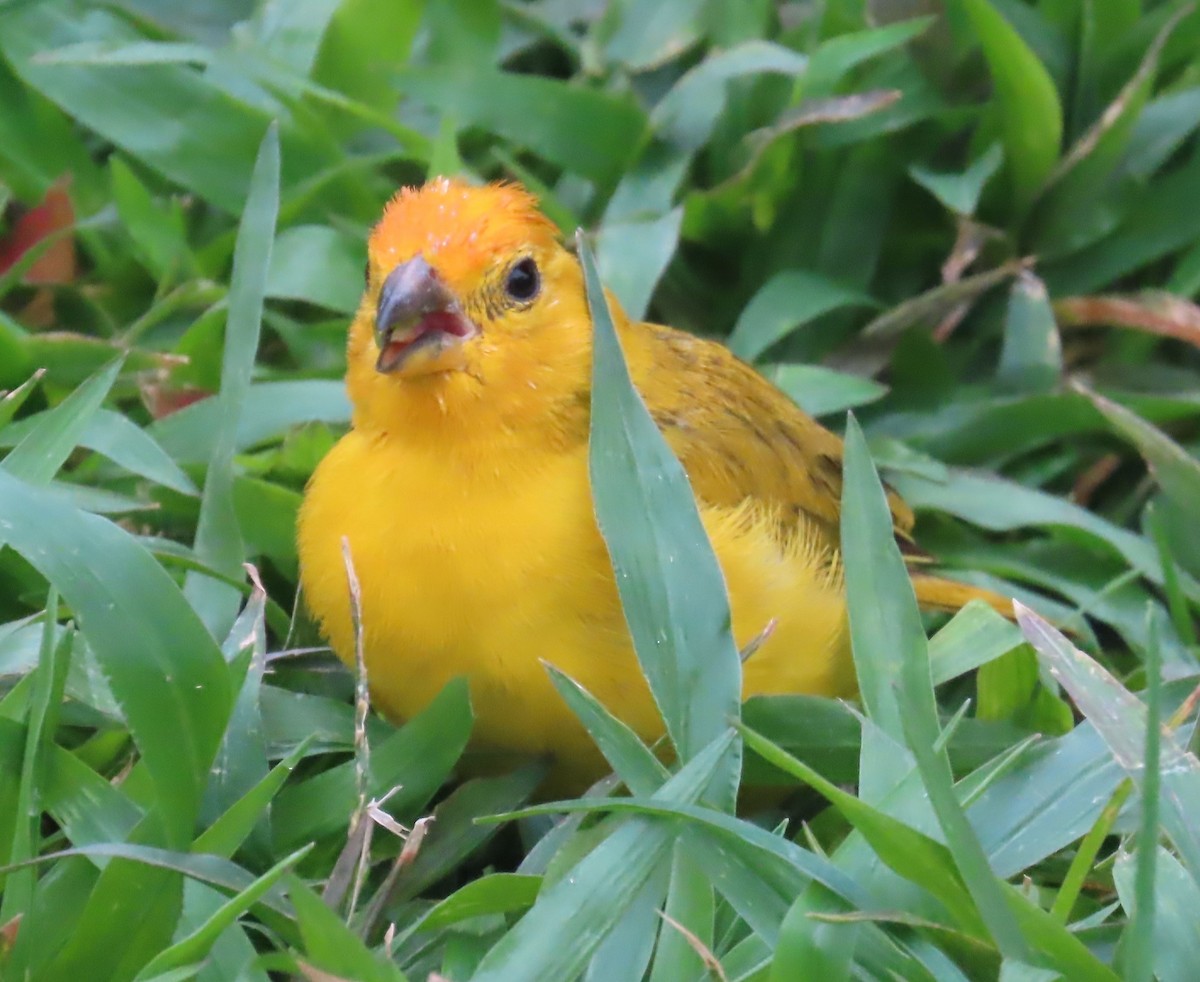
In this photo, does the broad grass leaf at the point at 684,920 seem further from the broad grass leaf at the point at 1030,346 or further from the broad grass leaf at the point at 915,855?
the broad grass leaf at the point at 1030,346

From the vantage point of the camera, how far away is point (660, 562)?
1552mm

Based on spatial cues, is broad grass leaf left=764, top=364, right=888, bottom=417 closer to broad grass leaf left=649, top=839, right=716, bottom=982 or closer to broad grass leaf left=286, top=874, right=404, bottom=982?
broad grass leaf left=649, top=839, right=716, bottom=982

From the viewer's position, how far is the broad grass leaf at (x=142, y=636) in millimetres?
1444

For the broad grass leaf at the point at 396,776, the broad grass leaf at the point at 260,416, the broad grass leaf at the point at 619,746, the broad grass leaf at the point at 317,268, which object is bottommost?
the broad grass leaf at the point at 396,776

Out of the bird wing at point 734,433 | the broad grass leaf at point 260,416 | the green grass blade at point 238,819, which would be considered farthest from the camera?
the broad grass leaf at point 260,416

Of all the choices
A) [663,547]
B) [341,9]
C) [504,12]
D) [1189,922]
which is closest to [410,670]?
[663,547]

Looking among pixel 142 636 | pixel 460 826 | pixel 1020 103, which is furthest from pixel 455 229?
pixel 1020 103

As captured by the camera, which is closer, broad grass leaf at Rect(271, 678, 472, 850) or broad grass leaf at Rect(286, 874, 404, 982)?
broad grass leaf at Rect(286, 874, 404, 982)

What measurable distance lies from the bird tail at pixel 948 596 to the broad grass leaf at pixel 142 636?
46.2 inches

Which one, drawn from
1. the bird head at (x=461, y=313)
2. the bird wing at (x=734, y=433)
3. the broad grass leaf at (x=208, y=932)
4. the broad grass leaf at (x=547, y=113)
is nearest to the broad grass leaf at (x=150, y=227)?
the broad grass leaf at (x=547, y=113)

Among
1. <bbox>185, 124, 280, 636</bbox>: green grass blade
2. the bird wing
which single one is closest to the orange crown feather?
<bbox>185, 124, 280, 636</bbox>: green grass blade

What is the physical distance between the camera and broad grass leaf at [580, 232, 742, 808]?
4.88 feet

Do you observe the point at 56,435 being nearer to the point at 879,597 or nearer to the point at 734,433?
the point at 734,433

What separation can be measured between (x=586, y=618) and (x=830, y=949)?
54 centimetres
